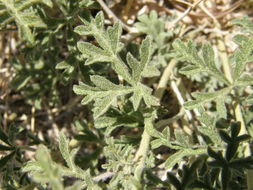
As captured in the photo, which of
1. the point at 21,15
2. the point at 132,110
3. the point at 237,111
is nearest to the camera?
the point at 21,15

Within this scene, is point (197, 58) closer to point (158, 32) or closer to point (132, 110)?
point (132, 110)

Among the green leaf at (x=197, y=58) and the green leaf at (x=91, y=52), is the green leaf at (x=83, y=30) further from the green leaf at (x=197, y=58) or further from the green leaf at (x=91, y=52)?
the green leaf at (x=197, y=58)

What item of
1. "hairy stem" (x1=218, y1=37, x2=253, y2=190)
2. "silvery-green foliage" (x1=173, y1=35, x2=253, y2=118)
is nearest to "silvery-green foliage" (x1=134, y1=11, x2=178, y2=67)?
"hairy stem" (x1=218, y1=37, x2=253, y2=190)

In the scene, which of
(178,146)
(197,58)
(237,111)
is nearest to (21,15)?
(197,58)

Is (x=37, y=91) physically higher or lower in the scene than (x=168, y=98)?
higher

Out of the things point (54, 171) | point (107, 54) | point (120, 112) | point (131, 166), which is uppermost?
point (107, 54)

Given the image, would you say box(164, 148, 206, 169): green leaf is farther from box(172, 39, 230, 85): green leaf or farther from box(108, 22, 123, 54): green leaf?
box(108, 22, 123, 54): green leaf

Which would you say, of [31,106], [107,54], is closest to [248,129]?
[107,54]

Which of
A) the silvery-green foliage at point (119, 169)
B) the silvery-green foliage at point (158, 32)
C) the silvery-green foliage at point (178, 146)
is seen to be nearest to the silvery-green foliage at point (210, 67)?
the silvery-green foliage at point (178, 146)

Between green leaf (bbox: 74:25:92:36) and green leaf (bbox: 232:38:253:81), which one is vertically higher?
green leaf (bbox: 74:25:92:36)

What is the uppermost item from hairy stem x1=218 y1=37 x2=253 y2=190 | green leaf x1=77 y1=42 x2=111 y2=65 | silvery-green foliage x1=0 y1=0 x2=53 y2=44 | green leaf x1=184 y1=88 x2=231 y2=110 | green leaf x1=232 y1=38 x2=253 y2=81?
silvery-green foliage x1=0 y1=0 x2=53 y2=44

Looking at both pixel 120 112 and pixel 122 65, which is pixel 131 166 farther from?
pixel 122 65
